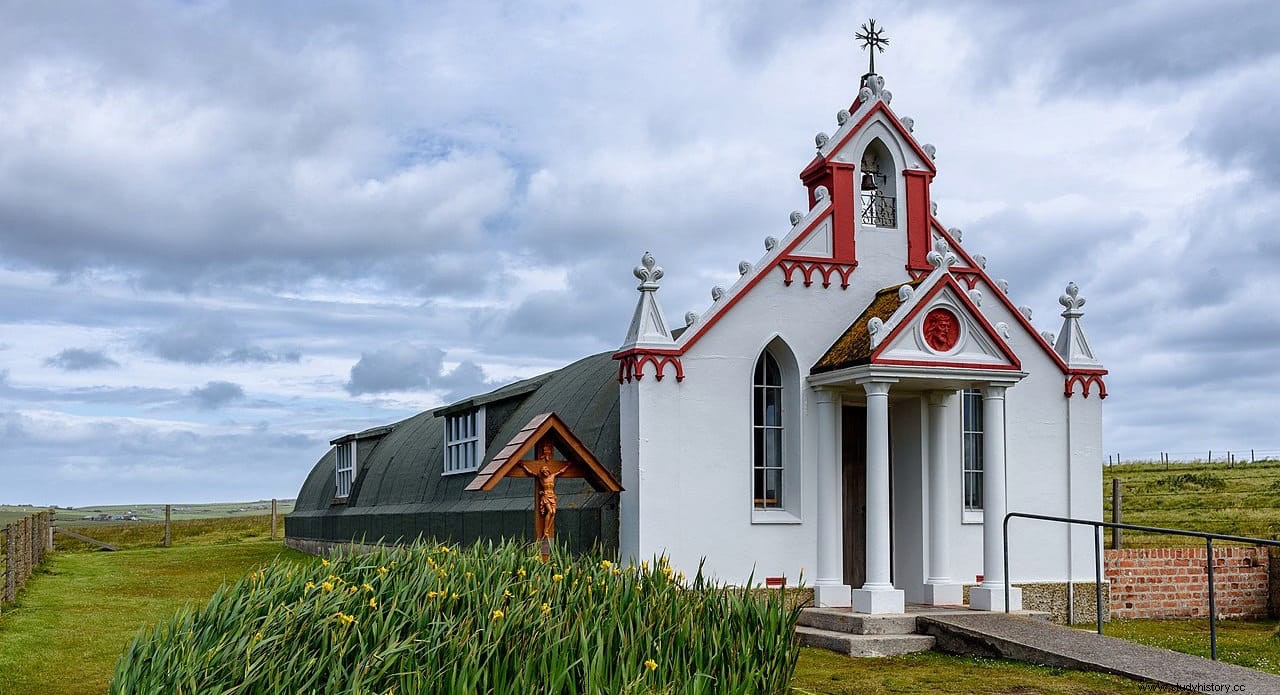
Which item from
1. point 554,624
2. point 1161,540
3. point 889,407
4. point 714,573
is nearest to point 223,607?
point 554,624

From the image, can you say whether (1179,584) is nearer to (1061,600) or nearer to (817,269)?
(1061,600)

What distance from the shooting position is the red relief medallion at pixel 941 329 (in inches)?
615

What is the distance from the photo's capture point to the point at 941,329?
1570 cm

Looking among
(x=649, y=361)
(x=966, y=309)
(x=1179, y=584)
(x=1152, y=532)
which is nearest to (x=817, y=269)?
(x=966, y=309)

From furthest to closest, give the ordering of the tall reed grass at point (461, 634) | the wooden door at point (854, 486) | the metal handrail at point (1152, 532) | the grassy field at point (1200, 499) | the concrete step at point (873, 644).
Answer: the grassy field at point (1200, 499) < the wooden door at point (854, 486) < the concrete step at point (873, 644) < the metal handrail at point (1152, 532) < the tall reed grass at point (461, 634)

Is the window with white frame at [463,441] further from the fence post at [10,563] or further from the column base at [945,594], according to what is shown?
the column base at [945,594]

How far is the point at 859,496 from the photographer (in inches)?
692

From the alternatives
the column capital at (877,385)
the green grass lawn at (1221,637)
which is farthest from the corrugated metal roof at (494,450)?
the green grass lawn at (1221,637)

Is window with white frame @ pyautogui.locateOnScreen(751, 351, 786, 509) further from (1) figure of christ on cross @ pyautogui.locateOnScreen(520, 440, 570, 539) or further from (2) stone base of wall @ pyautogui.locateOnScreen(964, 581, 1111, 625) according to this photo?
(2) stone base of wall @ pyautogui.locateOnScreen(964, 581, 1111, 625)

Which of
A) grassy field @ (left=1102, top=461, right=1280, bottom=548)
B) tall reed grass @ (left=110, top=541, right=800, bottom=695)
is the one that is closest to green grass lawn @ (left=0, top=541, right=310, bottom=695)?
tall reed grass @ (left=110, top=541, right=800, bottom=695)

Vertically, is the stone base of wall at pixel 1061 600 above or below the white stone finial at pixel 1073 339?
below

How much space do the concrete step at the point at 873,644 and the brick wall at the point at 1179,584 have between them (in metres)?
5.96

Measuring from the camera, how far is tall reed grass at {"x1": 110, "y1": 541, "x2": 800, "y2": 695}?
26.9 feet

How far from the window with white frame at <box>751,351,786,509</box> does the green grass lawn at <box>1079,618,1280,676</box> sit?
485 centimetres
